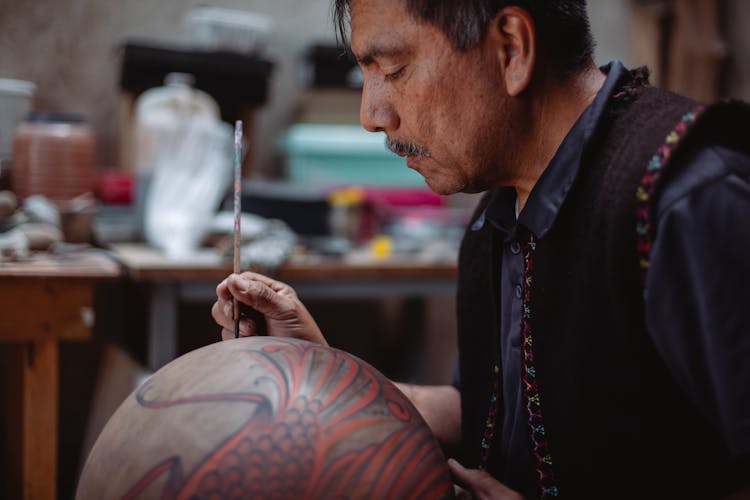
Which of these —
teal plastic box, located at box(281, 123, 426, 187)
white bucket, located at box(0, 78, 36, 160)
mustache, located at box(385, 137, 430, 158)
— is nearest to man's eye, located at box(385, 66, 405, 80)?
mustache, located at box(385, 137, 430, 158)

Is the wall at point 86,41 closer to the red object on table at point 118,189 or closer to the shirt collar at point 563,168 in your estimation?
the red object on table at point 118,189

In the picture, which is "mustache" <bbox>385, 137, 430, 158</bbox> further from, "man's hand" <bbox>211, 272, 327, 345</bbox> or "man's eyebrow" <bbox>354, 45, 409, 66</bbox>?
"man's hand" <bbox>211, 272, 327, 345</bbox>

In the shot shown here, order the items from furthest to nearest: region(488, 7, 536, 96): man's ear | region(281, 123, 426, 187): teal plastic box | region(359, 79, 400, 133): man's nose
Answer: region(281, 123, 426, 187): teal plastic box → region(359, 79, 400, 133): man's nose → region(488, 7, 536, 96): man's ear

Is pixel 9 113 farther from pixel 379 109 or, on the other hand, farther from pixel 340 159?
pixel 379 109

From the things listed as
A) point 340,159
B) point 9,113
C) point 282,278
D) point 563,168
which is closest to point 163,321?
point 282,278

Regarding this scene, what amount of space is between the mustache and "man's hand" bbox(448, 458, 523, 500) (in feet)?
1.80

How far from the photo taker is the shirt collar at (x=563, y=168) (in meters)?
1.25

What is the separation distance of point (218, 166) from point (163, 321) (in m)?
0.73

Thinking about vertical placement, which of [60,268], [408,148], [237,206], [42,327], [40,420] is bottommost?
[40,420]

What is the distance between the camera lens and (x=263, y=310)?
4.40 feet

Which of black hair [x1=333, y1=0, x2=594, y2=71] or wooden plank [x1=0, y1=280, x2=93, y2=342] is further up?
black hair [x1=333, y1=0, x2=594, y2=71]

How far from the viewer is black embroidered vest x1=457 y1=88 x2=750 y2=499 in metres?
1.12

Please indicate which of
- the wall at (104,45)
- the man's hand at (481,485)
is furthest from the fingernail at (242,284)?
the wall at (104,45)

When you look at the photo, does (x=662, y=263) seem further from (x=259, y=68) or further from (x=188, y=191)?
(x=259, y=68)
